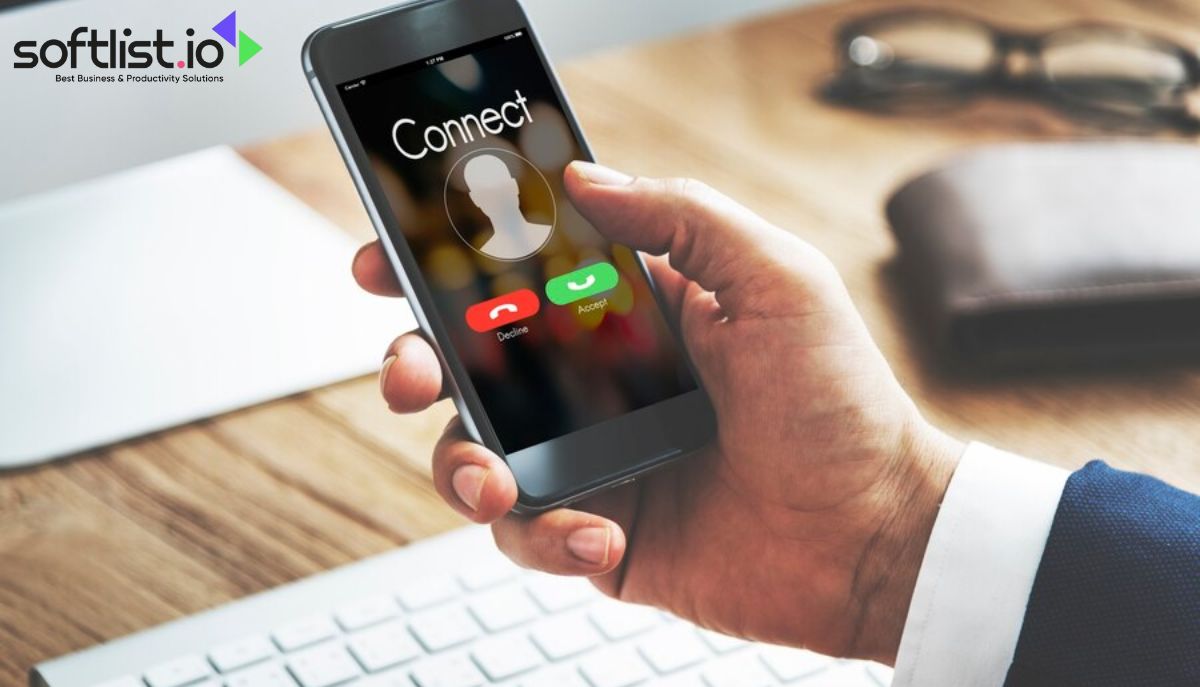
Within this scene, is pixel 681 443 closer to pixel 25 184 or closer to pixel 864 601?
pixel 864 601

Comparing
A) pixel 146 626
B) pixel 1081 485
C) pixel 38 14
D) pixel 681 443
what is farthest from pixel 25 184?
pixel 1081 485

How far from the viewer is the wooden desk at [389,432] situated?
0.60 m

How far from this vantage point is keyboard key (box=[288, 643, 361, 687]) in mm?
533

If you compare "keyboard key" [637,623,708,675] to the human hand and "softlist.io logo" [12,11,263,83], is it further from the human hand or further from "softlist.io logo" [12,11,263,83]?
"softlist.io logo" [12,11,263,83]

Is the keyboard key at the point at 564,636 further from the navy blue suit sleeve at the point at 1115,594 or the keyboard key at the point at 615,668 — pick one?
the navy blue suit sleeve at the point at 1115,594

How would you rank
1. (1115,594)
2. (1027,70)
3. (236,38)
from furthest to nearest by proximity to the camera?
(1027,70)
(236,38)
(1115,594)

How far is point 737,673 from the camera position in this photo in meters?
0.55

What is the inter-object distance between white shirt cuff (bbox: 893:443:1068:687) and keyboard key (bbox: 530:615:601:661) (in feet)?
0.38

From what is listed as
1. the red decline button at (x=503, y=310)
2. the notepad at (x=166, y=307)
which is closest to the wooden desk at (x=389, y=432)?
the notepad at (x=166, y=307)

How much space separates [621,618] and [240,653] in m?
0.14

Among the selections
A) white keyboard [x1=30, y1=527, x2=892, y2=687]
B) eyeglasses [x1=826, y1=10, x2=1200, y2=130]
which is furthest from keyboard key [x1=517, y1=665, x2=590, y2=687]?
eyeglasses [x1=826, y1=10, x2=1200, y2=130]

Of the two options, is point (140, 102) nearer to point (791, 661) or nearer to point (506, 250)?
point (506, 250)

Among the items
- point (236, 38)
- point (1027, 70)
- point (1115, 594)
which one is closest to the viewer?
point (1115, 594)

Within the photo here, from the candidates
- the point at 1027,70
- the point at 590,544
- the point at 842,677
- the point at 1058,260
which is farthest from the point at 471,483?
the point at 1027,70
